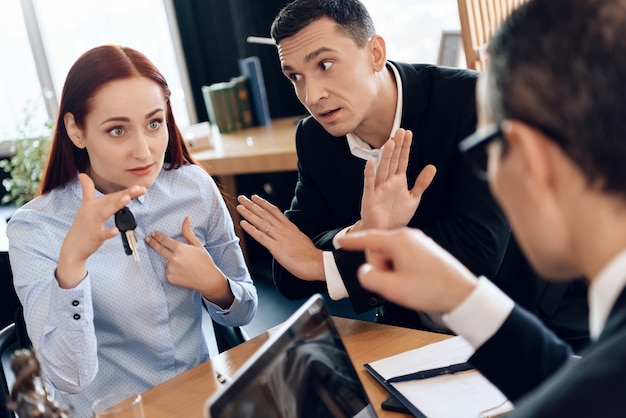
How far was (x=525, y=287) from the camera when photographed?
1.87 meters

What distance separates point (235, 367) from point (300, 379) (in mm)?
551

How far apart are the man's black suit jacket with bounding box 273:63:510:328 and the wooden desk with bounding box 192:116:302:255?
40.4 inches

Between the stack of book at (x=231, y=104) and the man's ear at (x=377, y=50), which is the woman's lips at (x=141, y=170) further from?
the stack of book at (x=231, y=104)

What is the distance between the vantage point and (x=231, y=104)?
4312mm

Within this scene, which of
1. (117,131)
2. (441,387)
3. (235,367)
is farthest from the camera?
(117,131)

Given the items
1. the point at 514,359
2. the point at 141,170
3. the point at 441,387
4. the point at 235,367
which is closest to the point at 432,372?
the point at 441,387

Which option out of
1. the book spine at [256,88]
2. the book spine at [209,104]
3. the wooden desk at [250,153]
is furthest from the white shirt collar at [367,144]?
the book spine at [209,104]

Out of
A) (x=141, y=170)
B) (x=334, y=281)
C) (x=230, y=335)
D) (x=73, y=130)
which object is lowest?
(x=230, y=335)

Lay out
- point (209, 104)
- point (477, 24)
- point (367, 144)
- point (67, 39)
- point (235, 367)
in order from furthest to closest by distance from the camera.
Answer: point (67, 39) → point (209, 104) → point (477, 24) → point (367, 144) → point (235, 367)

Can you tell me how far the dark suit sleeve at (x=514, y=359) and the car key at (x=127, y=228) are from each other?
0.92 meters

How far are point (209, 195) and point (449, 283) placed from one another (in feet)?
3.60

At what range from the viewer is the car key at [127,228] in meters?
1.67

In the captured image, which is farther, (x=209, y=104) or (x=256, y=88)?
(x=209, y=104)

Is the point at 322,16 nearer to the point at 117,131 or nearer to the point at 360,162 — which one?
the point at 360,162
